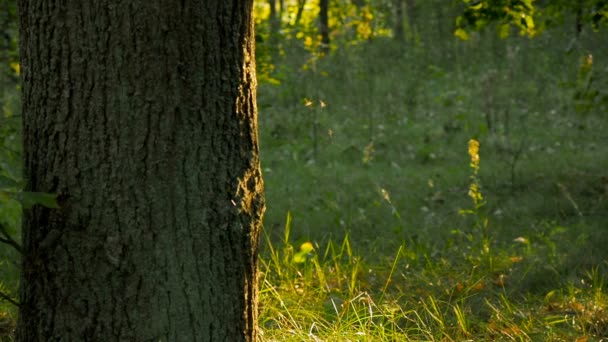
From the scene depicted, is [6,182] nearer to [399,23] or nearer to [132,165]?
[132,165]

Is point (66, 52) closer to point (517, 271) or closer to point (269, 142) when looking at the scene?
point (517, 271)

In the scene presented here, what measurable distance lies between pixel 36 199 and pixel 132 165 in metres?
0.31

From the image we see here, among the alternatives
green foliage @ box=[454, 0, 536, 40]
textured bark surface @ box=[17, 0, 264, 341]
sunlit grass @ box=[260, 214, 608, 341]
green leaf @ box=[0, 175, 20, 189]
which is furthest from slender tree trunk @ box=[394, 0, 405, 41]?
green leaf @ box=[0, 175, 20, 189]

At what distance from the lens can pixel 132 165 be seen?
97.7 inches

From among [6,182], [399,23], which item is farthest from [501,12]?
[399,23]

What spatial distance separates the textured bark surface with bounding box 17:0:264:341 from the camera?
2.47 meters

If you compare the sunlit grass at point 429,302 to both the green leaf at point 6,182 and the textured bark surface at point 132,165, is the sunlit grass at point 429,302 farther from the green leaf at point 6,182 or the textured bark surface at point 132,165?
the green leaf at point 6,182

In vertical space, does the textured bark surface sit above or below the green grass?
above

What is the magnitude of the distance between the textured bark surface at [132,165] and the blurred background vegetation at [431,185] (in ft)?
0.68

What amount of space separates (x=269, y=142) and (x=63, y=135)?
20.5 ft

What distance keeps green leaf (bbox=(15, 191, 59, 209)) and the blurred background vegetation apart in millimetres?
51

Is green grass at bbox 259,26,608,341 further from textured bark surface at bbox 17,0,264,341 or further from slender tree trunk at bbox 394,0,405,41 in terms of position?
slender tree trunk at bbox 394,0,405,41

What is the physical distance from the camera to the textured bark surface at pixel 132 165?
247cm

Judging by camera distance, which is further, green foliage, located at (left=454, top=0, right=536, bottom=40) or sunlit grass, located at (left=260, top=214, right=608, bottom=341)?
green foliage, located at (left=454, top=0, right=536, bottom=40)
